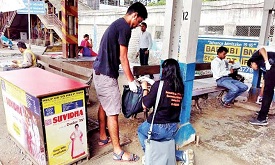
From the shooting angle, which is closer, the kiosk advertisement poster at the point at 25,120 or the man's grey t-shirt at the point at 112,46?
the kiosk advertisement poster at the point at 25,120

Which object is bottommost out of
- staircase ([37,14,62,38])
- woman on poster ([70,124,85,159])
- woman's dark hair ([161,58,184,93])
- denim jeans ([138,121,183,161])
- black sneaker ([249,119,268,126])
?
black sneaker ([249,119,268,126])

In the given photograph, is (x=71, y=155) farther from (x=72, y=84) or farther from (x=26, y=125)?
(x=72, y=84)

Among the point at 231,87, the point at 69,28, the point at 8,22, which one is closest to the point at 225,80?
the point at 231,87

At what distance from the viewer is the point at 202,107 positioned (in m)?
4.94

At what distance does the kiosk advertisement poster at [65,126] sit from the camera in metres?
2.32

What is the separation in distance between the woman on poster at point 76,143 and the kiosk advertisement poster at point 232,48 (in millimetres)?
6699

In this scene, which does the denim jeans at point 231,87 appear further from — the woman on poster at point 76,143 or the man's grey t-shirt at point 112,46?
the woman on poster at point 76,143

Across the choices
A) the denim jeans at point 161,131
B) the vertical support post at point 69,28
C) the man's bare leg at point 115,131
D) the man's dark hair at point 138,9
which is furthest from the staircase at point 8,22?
the denim jeans at point 161,131

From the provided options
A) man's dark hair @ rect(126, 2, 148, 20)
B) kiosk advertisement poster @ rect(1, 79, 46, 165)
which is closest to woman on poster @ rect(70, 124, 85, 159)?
kiosk advertisement poster @ rect(1, 79, 46, 165)

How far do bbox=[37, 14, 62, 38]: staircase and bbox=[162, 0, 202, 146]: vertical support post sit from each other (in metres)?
11.5

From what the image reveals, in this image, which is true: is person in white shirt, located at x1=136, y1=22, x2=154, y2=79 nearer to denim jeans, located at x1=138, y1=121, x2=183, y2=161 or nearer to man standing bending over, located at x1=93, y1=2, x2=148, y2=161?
man standing bending over, located at x1=93, y1=2, x2=148, y2=161

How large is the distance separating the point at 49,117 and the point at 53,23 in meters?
12.7

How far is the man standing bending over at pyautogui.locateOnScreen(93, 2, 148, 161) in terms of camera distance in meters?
2.65

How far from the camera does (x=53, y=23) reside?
1365 centimetres
